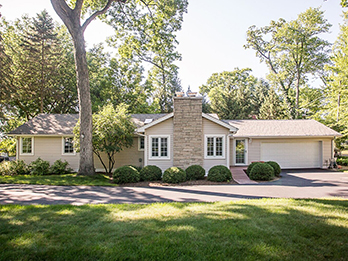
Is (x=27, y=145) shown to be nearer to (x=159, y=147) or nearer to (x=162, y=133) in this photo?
(x=159, y=147)

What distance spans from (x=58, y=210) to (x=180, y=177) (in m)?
7.17

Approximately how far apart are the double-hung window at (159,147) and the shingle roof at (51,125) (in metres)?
4.26

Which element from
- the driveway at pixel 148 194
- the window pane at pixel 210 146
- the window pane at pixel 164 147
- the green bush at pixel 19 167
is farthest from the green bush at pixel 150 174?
the green bush at pixel 19 167

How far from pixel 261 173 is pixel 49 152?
49.9 feet

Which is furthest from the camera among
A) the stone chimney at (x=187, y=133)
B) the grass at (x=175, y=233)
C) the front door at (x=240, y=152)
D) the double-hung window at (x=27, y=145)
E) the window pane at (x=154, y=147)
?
the front door at (x=240, y=152)

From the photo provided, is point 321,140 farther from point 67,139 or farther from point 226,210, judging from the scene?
point 67,139

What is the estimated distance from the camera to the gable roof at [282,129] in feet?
59.0

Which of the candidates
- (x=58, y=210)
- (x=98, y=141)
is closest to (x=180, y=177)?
(x=98, y=141)

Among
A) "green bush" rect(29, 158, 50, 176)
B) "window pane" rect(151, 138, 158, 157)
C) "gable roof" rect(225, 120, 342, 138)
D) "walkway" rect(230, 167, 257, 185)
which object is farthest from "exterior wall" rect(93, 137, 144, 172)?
"gable roof" rect(225, 120, 342, 138)

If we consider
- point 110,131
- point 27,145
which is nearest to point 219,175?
point 110,131

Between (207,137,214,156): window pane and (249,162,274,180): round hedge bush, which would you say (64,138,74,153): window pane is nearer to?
(207,137,214,156): window pane

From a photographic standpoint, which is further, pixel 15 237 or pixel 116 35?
pixel 116 35

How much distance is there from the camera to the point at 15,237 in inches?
169

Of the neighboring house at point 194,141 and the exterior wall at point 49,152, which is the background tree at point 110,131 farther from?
the exterior wall at point 49,152
